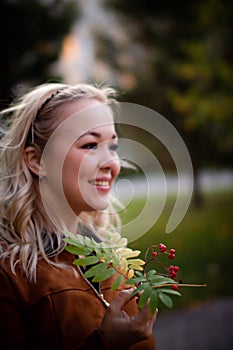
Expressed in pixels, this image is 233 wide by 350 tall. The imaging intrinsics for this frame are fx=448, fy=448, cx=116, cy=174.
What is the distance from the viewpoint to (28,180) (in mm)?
1567

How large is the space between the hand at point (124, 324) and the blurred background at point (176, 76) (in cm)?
295

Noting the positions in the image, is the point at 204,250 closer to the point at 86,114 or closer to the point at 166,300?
the point at 86,114

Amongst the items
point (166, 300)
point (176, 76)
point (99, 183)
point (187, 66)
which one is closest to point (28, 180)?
point (99, 183)

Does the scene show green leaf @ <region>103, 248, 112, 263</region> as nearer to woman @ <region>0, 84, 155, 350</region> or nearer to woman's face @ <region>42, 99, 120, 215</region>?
woman @ <region>0, 84, 155, 350</region>

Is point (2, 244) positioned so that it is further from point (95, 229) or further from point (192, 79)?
point (192, 79)

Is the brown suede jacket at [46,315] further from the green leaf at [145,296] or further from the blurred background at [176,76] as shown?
the blurred background at [176,76]

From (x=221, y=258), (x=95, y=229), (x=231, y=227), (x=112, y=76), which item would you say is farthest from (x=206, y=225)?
(x=95, y=229)

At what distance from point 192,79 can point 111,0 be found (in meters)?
1.90

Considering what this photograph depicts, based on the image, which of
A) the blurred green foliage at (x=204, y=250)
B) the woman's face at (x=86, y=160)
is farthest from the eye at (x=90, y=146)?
the blurred green foliage at (x=204, y=250)

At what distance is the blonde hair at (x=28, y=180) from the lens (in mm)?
1479

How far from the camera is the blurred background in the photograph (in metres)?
5.07

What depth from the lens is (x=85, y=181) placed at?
1452mm

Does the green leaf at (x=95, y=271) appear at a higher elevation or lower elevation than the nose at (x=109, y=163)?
lower

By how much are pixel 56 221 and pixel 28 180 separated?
0.58 feet
